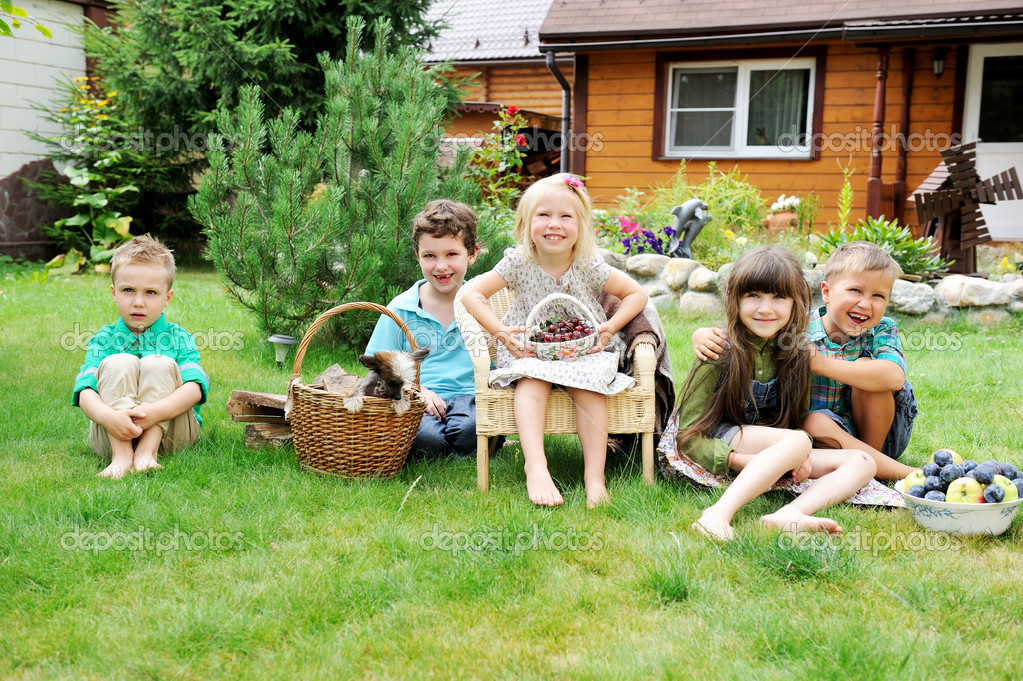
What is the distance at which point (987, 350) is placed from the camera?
5.52m

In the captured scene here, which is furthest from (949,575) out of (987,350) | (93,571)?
(987,350)

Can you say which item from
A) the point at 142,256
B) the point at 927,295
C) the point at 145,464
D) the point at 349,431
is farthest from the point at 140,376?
the point at 927,295

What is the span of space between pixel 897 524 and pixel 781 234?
598 centimetres

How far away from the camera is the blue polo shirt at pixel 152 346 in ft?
10.8

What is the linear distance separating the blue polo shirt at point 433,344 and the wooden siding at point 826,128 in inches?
276

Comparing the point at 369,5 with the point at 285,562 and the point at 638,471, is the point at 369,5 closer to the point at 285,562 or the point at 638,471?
the point at 638,471

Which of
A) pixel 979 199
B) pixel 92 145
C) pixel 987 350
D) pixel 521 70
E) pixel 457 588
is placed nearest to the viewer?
pixel 457 588

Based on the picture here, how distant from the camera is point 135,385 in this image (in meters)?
3.21

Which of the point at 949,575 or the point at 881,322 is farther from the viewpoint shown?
the point at 881,322

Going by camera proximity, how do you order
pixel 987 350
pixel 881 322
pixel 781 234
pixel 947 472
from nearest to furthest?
pixel 947 472 < pixel 881 322 < pixel 987 350 < pixel 781 234

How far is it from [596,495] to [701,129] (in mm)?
8341

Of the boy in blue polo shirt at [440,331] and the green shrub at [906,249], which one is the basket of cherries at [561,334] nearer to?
the boy in blue polo shirt at [440,331]

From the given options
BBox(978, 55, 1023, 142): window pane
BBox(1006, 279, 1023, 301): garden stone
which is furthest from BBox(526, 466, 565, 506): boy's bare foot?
BBox(978, 55, 1023, 142): window pane

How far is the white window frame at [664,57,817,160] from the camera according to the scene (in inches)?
379
